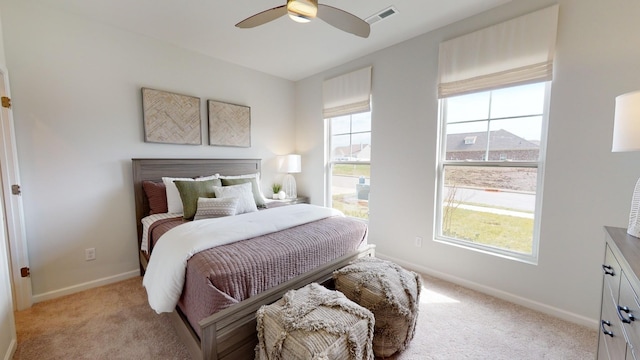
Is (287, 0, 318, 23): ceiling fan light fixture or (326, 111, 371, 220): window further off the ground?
(287, 0, 318, 23): ceiling fan light fixture

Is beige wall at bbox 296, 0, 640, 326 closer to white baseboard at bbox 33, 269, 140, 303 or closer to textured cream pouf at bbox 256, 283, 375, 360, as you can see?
textured cream pouf at bbox 256, 283, 375, 360

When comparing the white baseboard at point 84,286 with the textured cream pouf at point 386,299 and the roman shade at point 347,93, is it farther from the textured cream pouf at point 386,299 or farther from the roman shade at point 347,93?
the roman shade at point 347,93

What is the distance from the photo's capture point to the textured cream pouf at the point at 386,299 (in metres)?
1.54

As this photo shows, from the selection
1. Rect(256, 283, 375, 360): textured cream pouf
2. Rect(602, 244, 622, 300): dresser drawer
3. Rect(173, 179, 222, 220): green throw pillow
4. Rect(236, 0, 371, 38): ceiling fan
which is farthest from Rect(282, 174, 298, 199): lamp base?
Rect(602, 244, 622, 300): dresser drawer

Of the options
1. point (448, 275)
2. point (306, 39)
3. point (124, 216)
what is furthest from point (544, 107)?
point (124, 216)

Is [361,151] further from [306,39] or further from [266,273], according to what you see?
[266,273]

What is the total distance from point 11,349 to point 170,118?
2.23 metres

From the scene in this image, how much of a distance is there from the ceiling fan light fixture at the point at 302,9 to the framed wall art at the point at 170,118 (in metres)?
1.98

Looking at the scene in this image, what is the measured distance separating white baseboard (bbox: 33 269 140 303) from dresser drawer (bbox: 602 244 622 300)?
3780 mm

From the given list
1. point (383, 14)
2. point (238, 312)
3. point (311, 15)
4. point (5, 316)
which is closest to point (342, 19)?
point (311, 15)

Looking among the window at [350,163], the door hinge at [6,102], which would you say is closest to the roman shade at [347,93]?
the window at [350,163]

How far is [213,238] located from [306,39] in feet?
7.70

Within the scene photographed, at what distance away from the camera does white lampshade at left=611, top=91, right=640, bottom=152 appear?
3.47 feet

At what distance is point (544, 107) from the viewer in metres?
2.04
